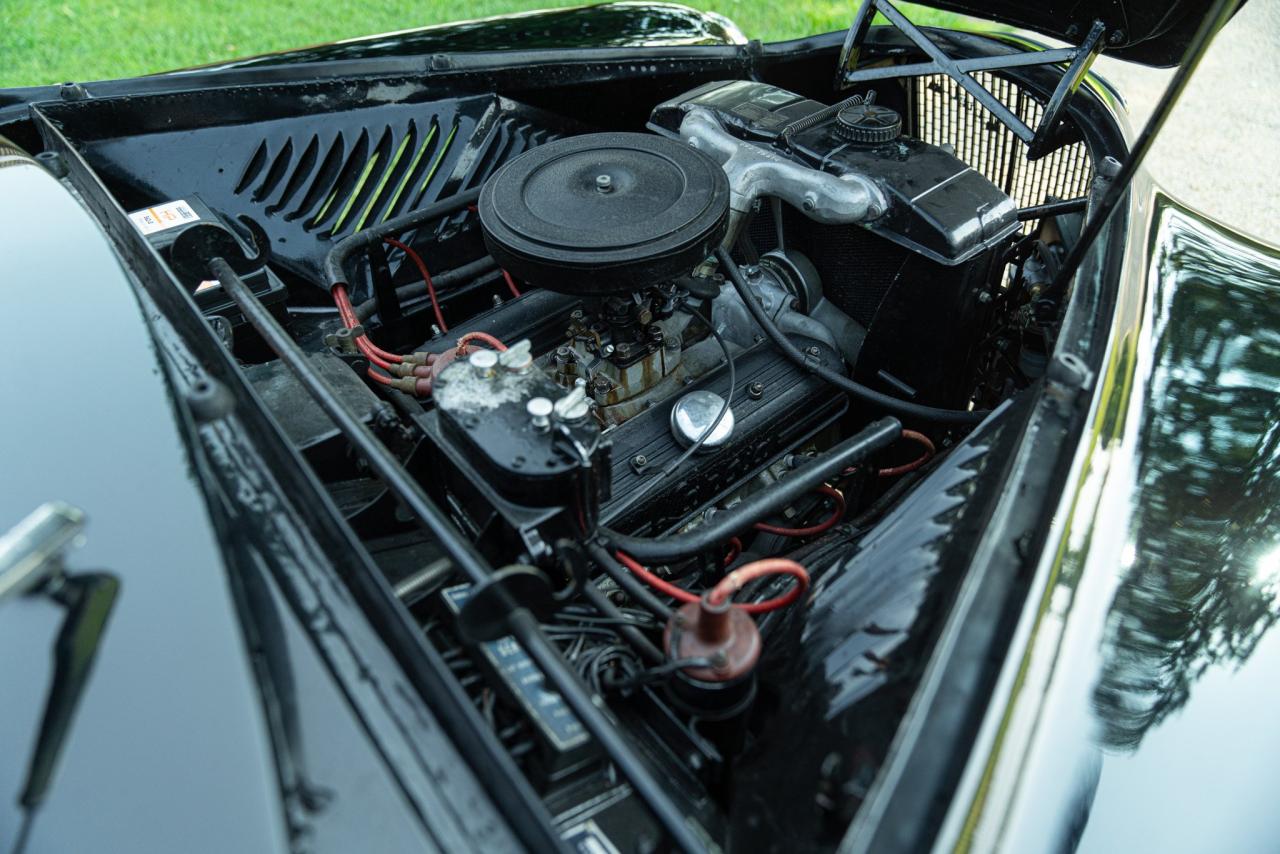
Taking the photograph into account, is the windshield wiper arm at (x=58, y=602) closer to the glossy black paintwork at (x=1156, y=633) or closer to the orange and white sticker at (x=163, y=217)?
the glossy black paintwork at (x=1156, y=633)

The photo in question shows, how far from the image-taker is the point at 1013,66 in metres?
1.98

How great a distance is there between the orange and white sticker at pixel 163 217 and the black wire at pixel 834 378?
1.11 m

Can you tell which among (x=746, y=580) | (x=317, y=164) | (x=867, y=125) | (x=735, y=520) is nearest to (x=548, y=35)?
(x=317, y=164)

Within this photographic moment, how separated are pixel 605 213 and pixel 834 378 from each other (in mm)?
575

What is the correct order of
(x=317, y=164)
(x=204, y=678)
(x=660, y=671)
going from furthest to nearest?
(x=317, y=164), (x=660, y=671), (x=204, y=678)

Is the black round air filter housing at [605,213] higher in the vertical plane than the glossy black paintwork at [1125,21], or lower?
higher

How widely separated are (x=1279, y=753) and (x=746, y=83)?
174 cm

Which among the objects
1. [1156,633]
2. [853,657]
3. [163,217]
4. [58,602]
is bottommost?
[1156,633]

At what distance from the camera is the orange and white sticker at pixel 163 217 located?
1.89 m

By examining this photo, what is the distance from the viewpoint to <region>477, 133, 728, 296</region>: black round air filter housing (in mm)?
1587

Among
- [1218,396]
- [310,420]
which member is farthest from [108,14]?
[1218,396]

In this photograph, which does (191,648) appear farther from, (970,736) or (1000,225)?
(1000,225)

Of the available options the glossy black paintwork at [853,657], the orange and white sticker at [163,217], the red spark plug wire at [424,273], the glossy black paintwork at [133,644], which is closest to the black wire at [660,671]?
the glossy black paintwork at [853,657]

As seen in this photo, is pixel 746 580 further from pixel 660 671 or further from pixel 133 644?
pixel 133 644
